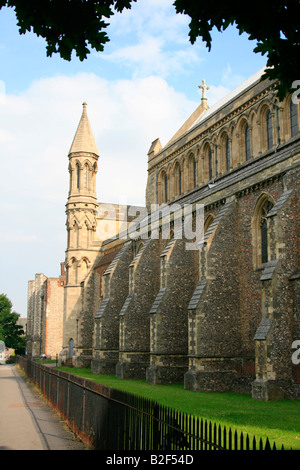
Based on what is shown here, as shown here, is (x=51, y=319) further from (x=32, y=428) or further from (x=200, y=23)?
(x=200, y=23)

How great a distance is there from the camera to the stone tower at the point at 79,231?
135ft

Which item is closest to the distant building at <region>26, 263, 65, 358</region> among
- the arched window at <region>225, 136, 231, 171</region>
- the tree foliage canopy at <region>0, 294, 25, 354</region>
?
the tree foliage canopy at <region>0, 294, 25, 354</region>

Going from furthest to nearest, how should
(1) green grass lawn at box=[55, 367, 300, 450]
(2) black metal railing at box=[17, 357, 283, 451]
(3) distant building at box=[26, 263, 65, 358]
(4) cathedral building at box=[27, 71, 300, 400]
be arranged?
(3) distant building at box=[26, 263, 65, 358]
(4) cathedral building at box=[27, 71, 300, 400]
(1) green grass lawn at box=[55, 367, 300, 450]
(2) black metal railing at box=[17, 357, 283, 451]

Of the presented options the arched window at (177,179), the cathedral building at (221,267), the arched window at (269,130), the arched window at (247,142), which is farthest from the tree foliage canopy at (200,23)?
the arched window at (177,179)

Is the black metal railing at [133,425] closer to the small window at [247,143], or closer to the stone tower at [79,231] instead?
the small window at [247,143]

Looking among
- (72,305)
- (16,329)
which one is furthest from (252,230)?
(16,329)

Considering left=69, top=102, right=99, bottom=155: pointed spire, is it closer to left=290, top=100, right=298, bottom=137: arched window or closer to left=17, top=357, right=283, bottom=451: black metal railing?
left=290, top=100, right=298, bottom=137: arched window

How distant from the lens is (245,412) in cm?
1373

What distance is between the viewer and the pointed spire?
42.8 meters

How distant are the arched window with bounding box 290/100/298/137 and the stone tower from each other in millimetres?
20875

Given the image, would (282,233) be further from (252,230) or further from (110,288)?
(110,288)

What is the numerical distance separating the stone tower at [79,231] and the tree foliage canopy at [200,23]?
34.8 meters

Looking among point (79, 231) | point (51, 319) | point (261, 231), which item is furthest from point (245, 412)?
point (51, 319)

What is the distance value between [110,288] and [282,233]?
53.4 ft
